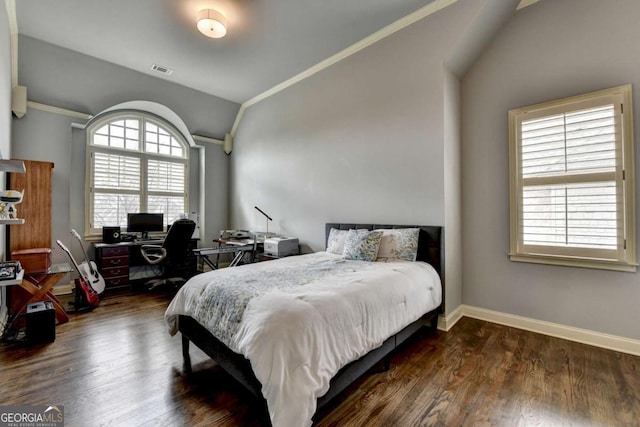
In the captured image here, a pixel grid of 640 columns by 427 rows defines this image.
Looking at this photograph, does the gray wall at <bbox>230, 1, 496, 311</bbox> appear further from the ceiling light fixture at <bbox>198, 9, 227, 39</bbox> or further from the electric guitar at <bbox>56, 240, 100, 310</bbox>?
the electric guitar at <bbox>56, 240, 100, 310</bbox>

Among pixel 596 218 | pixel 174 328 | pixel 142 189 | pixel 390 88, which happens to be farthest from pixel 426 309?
pixel 142 189

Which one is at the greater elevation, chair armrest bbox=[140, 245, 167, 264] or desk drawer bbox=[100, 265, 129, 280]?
chair armrest bbox=[140, 245, 167, 264]

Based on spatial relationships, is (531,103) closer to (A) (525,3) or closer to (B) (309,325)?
(A) (525,3)

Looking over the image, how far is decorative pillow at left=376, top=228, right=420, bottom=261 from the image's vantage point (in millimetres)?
2822

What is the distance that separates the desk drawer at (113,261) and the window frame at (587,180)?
526 centimetres

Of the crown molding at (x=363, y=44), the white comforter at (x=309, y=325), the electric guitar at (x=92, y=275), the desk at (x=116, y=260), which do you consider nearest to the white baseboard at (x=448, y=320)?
the white comforter at (x=309, y=325)

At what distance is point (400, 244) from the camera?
288cm

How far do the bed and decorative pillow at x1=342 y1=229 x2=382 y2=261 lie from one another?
222 mm

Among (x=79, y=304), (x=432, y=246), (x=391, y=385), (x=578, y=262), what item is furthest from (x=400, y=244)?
(x=79, y=304)

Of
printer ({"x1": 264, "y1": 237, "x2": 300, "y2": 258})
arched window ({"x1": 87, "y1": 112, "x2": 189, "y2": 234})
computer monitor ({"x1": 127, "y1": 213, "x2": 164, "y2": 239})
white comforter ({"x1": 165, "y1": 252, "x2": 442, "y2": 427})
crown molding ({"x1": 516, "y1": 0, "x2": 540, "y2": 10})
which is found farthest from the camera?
computer monitor ({"x1": 127, "y1": 213, "x2": 164, "y2": 239})

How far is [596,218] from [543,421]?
6.16 ft

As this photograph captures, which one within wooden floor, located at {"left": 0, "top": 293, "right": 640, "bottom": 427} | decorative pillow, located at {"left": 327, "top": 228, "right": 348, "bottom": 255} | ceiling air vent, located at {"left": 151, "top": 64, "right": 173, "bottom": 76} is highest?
ceiling air vent, located at {"left": 151, "top": 64, "right": 173, "bottom": 76}

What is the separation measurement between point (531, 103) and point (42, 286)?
5.47 metres

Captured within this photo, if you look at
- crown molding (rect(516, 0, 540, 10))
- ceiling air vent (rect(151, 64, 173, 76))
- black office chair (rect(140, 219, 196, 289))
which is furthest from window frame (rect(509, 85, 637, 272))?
ceiling air vent (rect(151, 64, 173, 76))
